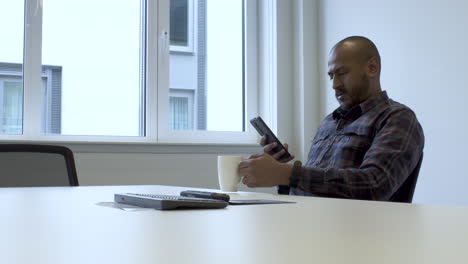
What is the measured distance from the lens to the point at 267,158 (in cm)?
148

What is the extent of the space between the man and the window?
1328 mm

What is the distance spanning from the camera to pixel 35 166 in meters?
1.88

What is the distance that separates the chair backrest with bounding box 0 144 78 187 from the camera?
1.83 m

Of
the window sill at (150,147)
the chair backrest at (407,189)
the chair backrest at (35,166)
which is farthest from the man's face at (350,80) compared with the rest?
the window sill at (150,147)

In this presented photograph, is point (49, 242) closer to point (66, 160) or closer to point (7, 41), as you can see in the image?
point (66, 160)

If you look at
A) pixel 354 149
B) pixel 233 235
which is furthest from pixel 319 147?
pixel 233 235

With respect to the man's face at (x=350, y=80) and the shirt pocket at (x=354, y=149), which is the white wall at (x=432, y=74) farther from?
the shirt pocket at (x=354, y=149)

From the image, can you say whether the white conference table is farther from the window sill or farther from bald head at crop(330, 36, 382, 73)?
the window sill

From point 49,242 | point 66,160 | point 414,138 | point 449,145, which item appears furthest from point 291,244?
point 449,145

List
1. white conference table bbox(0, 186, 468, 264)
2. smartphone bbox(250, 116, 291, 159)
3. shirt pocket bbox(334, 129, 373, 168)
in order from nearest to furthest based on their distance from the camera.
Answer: white conference table bbox(0, 186, 468, 264) < smartphone bbox(250, 116, 291, 159) < shirt pocket bbox(334, 129, 373, 168)

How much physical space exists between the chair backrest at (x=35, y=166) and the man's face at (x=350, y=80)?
982 mm

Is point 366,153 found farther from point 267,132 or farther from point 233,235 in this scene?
point 233,235

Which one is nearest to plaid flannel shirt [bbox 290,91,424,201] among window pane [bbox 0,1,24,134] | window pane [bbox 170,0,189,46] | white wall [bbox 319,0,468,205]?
white wall [bbox 319,0,468,205]

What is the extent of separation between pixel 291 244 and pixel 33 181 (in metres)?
1.53
